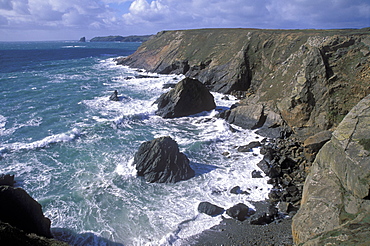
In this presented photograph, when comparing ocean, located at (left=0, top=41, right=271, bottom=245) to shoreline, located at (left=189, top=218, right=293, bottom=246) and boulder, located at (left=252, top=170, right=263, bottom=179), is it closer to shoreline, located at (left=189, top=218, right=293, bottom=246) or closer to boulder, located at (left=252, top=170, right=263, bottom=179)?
boulder, located at (left=252, top=170, right=263, bottom=179)

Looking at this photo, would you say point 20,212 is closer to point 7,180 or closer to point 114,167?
point 7,180

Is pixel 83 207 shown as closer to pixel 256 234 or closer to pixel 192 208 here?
pixel 192 208

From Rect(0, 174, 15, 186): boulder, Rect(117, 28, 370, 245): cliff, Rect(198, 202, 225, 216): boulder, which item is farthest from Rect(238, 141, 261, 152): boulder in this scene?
Rect(0, 174, 15, 186): boulder

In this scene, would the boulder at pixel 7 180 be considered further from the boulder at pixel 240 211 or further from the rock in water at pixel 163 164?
the boulder at pixel 240 211

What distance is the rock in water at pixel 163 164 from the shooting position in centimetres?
1496

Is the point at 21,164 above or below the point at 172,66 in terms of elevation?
below

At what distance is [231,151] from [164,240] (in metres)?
9.47

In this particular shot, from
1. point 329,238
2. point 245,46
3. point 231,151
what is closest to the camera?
point 329,238

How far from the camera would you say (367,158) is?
7938mm

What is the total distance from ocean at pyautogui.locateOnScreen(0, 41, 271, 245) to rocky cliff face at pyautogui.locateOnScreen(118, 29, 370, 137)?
427 centimetres

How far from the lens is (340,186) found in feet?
27.6

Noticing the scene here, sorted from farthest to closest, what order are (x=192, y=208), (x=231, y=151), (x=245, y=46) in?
(x=245, y=46) < (x=231, y=151) < (x=192, y=208)

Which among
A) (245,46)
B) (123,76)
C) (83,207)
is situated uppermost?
(245,46)

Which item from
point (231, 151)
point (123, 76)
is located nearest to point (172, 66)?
point (123, 76)
